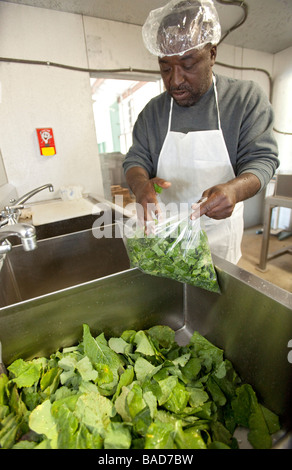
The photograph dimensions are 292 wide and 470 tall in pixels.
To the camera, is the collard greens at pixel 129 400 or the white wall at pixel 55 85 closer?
the collard greens at pixel 129 400

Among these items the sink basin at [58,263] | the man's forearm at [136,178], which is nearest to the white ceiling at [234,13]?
the man's forearm at [136,178]

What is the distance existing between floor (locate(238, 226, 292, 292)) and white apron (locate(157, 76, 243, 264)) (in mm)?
1239

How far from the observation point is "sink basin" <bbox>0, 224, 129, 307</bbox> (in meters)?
1.19

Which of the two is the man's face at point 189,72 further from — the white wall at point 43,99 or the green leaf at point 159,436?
the white wall at point 43,99

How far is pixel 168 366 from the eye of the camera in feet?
2.29

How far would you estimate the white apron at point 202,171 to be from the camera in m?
1.10

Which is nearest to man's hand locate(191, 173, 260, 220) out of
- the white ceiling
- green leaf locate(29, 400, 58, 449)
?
green leaf locate(29, 400, 58, 449)

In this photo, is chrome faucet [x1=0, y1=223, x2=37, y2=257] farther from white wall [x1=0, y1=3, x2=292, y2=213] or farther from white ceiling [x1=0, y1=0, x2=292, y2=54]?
white ceiling [x1=0, y1=0, x2=292, y2=54]

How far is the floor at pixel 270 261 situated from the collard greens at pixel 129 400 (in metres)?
1.77

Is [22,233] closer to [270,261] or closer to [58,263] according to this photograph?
[58,263]

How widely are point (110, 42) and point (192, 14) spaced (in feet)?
5.11

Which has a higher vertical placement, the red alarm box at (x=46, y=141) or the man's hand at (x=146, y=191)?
the red alarm box at (x=46, y=141)
